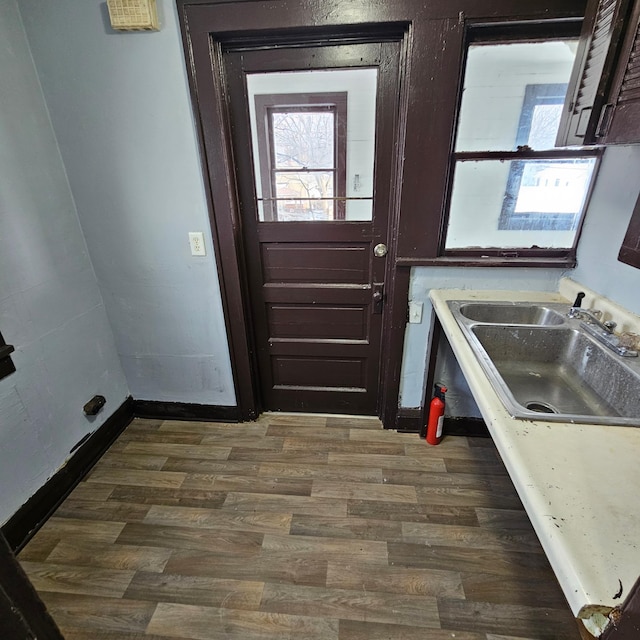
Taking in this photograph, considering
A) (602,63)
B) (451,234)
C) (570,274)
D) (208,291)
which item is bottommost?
(208,291)

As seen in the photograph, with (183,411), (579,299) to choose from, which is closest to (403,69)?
(579,299)

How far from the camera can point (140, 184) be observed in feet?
5.65

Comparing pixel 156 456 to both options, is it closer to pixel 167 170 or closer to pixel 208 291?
pixel 208 291

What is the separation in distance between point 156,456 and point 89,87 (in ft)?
6.21

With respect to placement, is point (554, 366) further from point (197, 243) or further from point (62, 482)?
point (62, 482)

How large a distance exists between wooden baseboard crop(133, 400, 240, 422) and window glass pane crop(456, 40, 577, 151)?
6.55 ft

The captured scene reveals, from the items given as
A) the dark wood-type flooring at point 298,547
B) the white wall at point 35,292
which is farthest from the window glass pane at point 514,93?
the white wall at point 35,292

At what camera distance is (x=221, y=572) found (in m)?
1.38

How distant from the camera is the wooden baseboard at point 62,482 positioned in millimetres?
1502

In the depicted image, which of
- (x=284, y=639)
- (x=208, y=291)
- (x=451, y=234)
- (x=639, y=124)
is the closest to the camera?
(x=639, y=124)

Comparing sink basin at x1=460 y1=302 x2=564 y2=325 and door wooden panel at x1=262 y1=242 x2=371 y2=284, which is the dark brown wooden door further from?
sink basin at x1=460 y1=302 x2=564 y2=325

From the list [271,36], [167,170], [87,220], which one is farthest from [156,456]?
[271,36]

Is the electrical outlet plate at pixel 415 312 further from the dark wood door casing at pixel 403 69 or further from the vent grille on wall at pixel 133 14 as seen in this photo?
the vent grille on wall at pixel 133 14

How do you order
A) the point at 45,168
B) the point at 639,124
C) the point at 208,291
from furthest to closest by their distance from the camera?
the point at 208,291 < the point at 45,168 < the point at 639,124
